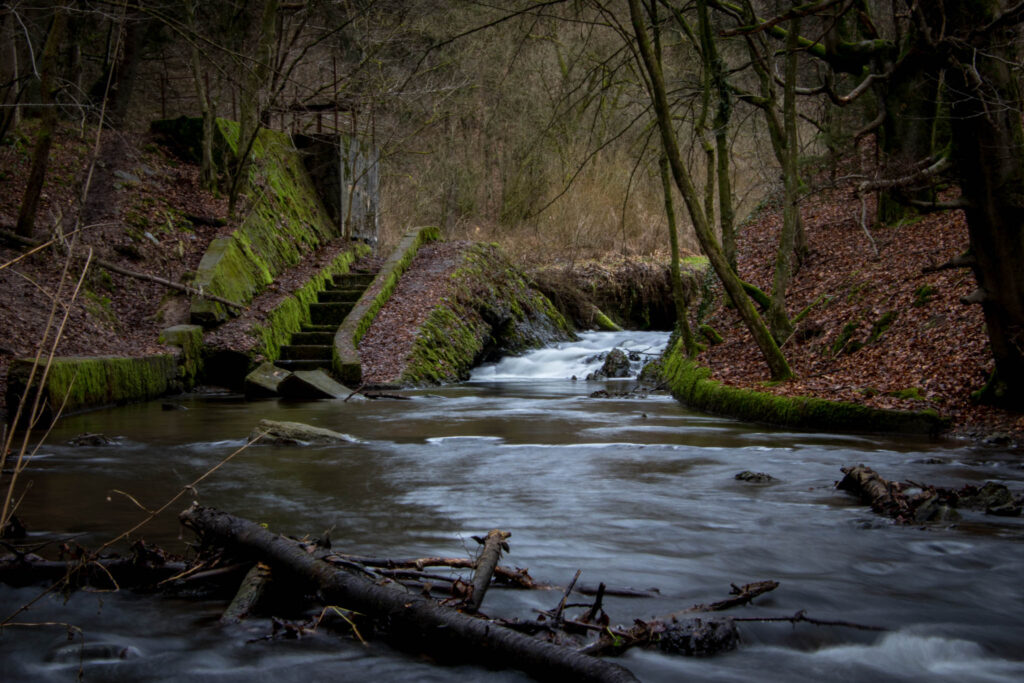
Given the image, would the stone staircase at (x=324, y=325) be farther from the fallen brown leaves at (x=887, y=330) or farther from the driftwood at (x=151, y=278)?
the fallen brown leaves at (x=887, y=330)

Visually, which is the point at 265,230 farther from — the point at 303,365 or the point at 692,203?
the point at 692,203

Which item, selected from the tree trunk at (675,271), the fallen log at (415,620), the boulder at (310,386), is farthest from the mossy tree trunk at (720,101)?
the fallen log at (415,620)

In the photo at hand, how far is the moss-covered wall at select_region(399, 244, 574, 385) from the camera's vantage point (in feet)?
54.1

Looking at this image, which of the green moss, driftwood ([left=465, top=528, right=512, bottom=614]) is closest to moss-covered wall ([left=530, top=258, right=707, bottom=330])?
the green moss

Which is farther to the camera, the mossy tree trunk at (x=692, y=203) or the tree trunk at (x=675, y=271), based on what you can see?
the tree trunk at (x=675, y=271)

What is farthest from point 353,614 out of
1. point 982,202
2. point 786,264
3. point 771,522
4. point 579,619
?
point 786,264

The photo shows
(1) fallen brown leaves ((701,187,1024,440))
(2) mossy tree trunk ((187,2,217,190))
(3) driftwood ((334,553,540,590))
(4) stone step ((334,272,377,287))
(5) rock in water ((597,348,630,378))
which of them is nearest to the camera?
(3) driftwood ((334,553,540,590))

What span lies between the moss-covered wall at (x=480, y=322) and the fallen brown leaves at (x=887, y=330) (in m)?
5.34

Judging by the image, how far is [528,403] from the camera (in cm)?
1339

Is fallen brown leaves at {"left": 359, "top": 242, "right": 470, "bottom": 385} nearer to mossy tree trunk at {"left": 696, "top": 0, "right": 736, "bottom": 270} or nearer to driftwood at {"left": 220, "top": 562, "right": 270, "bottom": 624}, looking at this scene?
mossy tree trunk at {"left": 696, "top": 0, "right": 736, "bottom": 270}

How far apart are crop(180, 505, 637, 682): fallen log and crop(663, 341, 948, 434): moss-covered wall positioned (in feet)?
23.6

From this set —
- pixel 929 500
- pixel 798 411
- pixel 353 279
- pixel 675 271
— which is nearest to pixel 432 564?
pixel 929 500

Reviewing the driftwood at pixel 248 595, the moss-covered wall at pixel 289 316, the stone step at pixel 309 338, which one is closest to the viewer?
the driftwood at pixel 248 595

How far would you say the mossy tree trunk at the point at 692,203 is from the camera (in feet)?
32.5
